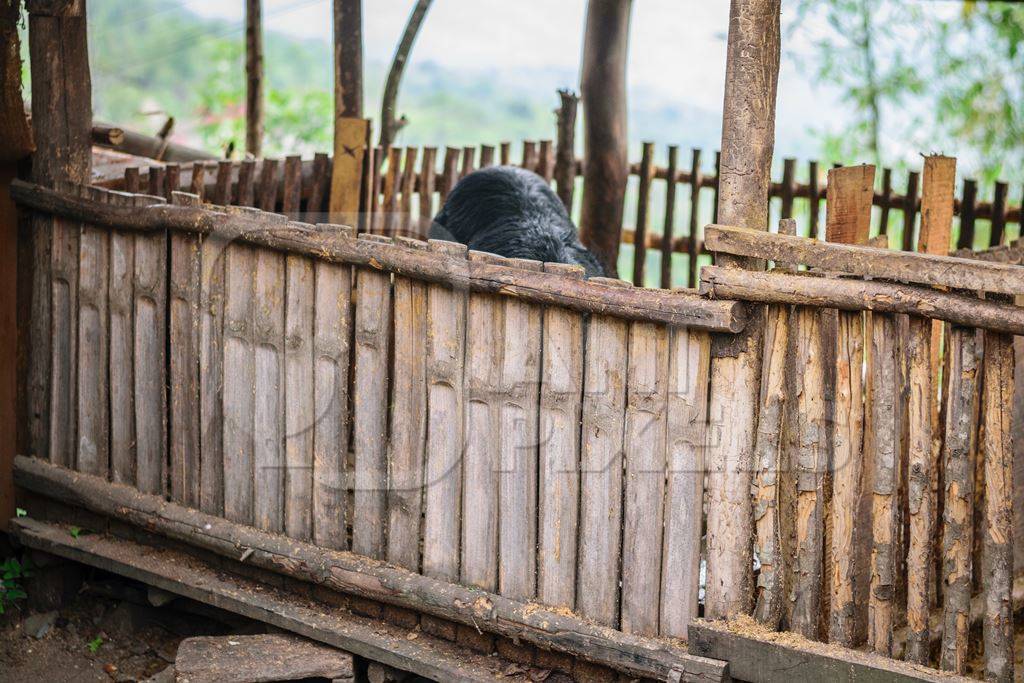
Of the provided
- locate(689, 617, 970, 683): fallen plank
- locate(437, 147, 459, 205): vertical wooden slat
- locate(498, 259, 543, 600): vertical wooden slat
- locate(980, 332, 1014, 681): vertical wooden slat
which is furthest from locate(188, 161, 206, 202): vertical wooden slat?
locate(980, 332, 1014, 681): vertical wooden slat

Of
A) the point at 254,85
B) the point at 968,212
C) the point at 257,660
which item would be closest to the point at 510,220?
the point at 257,660

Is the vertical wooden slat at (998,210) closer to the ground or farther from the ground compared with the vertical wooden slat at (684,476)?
farther from the ground

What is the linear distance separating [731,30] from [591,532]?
1.63 meters

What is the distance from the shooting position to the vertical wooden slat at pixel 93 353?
475cm

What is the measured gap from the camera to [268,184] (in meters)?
6.32

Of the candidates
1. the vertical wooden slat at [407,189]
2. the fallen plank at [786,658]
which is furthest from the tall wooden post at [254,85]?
the fallen plank at [786,658]

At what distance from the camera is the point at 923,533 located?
10.9ft

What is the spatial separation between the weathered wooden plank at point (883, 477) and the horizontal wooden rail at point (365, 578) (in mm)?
493

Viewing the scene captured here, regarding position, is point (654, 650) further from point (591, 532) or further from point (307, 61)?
point (307, 61)

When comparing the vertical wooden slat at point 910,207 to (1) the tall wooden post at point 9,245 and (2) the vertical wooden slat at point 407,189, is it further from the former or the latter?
(1) the tall wooden post at point 9,245

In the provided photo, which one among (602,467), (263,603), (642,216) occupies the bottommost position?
(263,603)

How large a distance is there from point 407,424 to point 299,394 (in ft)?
1.64

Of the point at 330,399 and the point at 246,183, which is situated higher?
the point at 246,183

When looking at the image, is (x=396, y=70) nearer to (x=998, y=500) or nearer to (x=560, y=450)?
(x=560, y=450)
